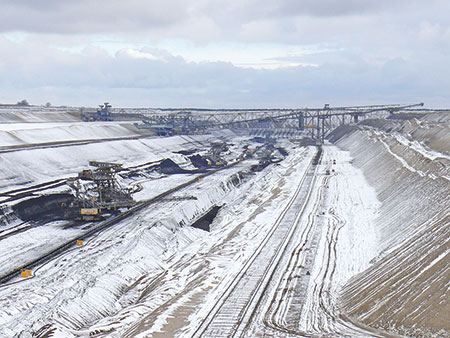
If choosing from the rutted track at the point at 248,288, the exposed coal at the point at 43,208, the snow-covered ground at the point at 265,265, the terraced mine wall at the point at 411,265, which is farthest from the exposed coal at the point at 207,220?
the terraced mine wall at the point at 411,265

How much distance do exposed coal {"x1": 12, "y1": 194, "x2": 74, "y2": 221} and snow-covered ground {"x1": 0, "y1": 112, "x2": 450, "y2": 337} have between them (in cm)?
379

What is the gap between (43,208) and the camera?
52750 mm

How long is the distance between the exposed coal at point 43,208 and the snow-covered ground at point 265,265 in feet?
12.4

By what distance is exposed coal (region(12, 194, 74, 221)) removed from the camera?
1955 inches

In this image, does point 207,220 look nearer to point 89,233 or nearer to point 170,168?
point 89,233

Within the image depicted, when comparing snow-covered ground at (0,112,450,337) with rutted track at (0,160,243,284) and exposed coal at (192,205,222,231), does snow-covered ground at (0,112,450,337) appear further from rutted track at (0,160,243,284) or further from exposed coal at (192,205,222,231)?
rutted track at (0,160,243,284)

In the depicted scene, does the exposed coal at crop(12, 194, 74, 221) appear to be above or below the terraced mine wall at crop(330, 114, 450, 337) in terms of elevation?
below

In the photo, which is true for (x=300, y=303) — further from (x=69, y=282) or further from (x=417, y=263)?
(x=69, y=282)

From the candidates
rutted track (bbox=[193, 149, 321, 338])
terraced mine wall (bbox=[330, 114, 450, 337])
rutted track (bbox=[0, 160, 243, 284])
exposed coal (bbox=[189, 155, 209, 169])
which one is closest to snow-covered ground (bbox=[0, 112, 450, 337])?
terraced mine wall (bbox=[330, 114, 450, 337])

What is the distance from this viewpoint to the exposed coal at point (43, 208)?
163 ft

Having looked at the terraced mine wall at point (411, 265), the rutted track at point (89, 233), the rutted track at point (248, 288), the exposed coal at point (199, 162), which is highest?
the terraced mine wall at point (411, 265)

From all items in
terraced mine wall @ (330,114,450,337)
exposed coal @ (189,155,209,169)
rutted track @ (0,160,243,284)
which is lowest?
exposed coal @ (189,155,209,169)

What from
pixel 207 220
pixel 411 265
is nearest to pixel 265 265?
pixel 411 265

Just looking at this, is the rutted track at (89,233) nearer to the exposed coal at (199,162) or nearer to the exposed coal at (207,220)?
the exposed coal at (207,220)
